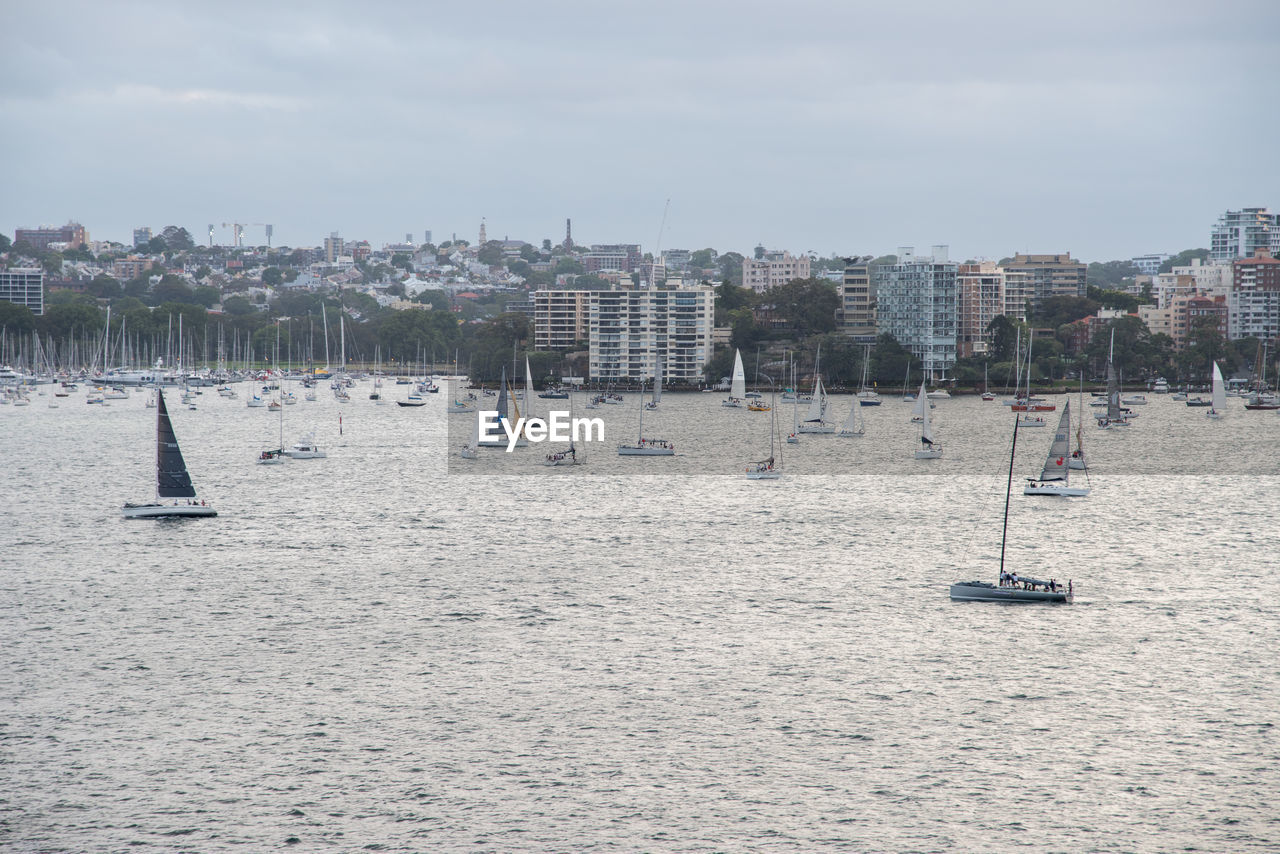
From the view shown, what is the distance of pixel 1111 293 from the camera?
180250mm

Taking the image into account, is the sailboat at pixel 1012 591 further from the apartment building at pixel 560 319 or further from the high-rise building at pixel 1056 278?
the high-rise building at pixel 1056 278

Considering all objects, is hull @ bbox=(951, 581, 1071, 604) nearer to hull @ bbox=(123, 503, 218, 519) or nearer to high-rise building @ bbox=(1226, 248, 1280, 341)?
hull @ bbox=(123, 503, 218, 519)

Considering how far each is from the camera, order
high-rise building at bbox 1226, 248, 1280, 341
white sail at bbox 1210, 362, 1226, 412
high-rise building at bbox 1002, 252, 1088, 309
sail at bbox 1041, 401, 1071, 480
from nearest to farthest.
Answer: sail at bbox 1041, 401, 1071, 480 < white sail at bbox 1210, 362, 1226, 412 < high-rise building at bbox 1226, 248, 1280, 341 < high-rise building at bbox 1002, 252, 1088, 309

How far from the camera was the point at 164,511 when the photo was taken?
42656mm

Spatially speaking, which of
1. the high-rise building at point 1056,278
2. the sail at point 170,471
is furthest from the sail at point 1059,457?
the high-rise building at point 1056,278

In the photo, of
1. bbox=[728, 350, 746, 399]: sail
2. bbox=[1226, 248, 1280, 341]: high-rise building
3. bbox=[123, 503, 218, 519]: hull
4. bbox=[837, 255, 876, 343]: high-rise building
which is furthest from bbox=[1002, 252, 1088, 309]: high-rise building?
bbox=[123, 503, 218, 519]: hull

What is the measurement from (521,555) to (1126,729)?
1905 cm

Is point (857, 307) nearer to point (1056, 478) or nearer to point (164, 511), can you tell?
point (1056, 478)

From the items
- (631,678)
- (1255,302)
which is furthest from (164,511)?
(1255,302)

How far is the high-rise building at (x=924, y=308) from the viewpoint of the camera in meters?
142

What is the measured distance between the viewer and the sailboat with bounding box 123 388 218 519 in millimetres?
38697

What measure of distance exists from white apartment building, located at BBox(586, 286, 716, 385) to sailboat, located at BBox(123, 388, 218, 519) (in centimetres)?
9801

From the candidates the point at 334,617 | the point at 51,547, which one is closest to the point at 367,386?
the point at 51,547

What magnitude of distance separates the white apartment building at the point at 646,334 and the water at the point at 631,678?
92900 millimetres
